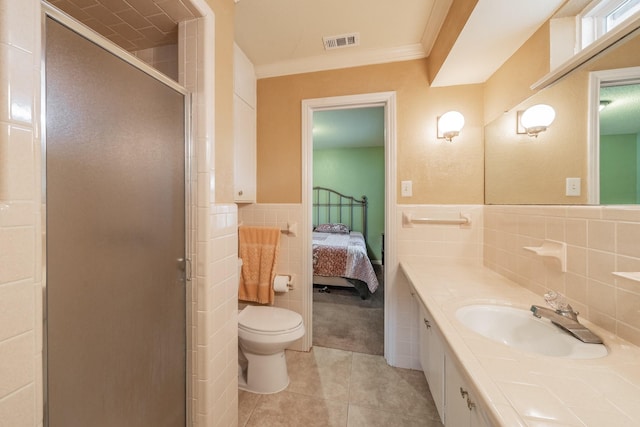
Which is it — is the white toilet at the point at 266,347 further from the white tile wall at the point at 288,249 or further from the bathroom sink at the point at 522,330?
the bathroom sink at the point at 522,330

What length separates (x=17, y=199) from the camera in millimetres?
512

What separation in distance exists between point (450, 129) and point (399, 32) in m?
0.75

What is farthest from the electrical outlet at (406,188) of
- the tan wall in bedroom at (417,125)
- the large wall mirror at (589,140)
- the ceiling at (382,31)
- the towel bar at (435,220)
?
the ceiling at (382,31)

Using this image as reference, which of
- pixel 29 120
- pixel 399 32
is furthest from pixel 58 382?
pixel 399 32

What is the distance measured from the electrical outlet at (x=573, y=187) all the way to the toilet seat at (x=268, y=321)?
62.9 inches

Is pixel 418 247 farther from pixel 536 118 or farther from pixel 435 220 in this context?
pixel 536 118

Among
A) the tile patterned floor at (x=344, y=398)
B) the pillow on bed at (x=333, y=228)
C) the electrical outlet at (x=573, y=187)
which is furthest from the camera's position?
the pillow on bed at (x=333, y=228)

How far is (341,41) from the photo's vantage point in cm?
170

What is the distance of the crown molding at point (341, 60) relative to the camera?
1760 millimetres

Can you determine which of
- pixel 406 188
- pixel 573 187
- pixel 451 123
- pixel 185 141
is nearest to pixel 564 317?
pixel 573 187

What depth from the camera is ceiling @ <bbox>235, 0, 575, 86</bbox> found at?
3.80 ft

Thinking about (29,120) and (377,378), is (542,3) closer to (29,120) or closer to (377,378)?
(29,120)

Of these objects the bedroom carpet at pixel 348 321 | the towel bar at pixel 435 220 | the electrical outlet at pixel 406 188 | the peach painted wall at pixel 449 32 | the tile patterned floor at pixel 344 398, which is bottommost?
the tile patterned floor at pixel 344 398

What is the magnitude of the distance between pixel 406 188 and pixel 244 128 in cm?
134
